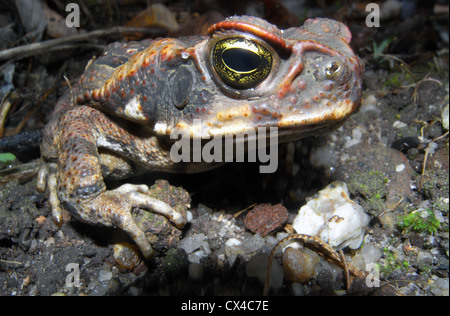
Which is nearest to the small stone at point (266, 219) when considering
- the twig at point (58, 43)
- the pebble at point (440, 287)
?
the pebble at point (440, 287)

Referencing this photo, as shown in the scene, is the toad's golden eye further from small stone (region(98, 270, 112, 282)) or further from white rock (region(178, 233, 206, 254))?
small stone (region(98, 270, 112, 282))

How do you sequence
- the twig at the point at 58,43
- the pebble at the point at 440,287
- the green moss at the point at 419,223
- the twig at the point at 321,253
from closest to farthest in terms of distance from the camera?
the pebble at the point at 440,287
the twig at the point at 321,253
the green moss at the point at 419,223
the twig at the point at 58,43

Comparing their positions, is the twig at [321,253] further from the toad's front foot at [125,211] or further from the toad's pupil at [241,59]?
the toad's pupil at [241,59]

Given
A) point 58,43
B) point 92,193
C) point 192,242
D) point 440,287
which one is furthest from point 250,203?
point 58,43

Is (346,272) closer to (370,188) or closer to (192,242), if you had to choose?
(370,188)
